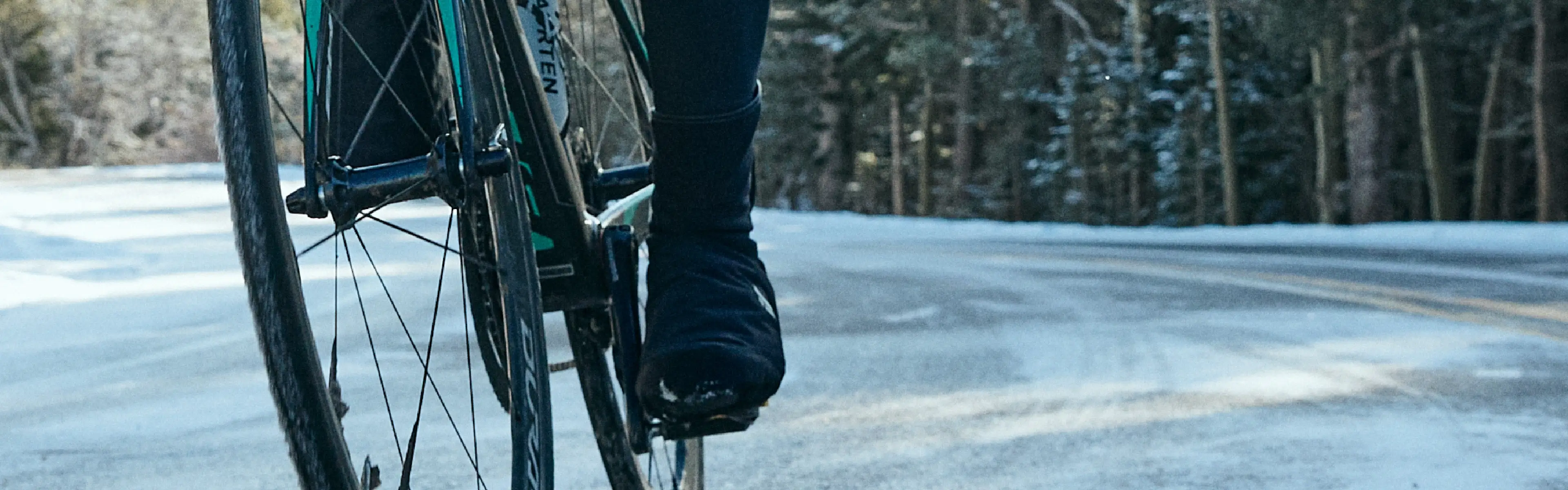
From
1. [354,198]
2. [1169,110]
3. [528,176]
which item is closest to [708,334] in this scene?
[528,176]

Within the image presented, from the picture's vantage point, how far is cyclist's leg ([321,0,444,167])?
2055mm

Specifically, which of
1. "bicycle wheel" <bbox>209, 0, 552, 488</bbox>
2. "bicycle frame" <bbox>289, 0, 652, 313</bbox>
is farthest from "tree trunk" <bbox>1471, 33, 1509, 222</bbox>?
"bicycle wheel" <bbox>209, 0, 552, 488</bbox>

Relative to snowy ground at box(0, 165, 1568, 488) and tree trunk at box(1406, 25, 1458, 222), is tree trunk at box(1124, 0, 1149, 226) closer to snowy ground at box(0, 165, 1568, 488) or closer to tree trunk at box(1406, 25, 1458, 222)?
tree trunk at box(1406, 25, 1458, 222)

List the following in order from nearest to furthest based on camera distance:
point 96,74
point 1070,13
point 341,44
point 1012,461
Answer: point 341,44, point 1012,461, point 1070,13, point 96,74

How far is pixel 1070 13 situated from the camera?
1646 inches

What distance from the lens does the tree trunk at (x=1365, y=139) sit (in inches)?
1075

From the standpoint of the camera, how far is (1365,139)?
27781 mm

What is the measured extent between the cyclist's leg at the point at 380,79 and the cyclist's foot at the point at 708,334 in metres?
0.36

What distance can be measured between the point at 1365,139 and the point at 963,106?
1437 centimetres

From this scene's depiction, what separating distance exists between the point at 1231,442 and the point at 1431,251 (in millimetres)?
7950

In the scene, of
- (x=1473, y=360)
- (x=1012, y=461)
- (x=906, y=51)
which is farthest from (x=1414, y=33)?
(x=1012, y=461)

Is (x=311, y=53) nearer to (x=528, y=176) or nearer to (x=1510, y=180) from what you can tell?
(x=528, y=176)

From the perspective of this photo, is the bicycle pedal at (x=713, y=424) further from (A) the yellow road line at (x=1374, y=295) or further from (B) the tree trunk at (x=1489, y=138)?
(B) the tree trunk at (x=1489, y=138)

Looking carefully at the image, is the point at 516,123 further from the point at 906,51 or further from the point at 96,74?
the point at 96,74
